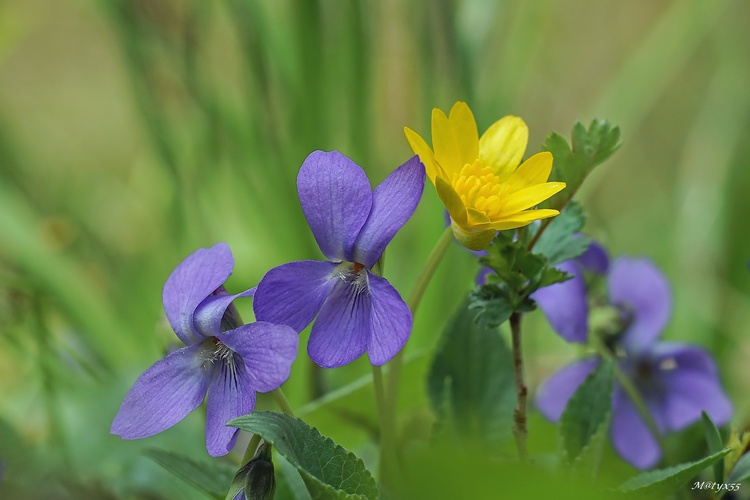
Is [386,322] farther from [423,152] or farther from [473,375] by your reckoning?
[473,375]

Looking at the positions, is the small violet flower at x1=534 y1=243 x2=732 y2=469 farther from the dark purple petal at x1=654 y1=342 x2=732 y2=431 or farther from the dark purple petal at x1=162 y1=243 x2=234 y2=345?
the dark purple petal at x1=162 y1=243 x2=234 y2=345

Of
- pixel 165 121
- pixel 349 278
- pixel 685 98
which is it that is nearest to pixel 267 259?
pixel 165 121

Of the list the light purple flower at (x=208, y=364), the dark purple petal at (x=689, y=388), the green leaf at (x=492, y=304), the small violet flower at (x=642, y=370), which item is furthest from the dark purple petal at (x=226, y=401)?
the dark purple petal at (x=689, y=388)

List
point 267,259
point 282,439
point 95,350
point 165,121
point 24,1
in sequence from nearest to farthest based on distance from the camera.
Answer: point 282,439, point 95,350, point 165,121, point 267,259, point 24,1

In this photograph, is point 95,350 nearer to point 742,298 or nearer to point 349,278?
point 349,278

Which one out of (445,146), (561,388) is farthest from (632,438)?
(445,146)

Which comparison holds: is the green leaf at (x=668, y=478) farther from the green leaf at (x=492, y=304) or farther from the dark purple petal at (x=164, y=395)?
the dark purple petal at (x=164, y=395)
